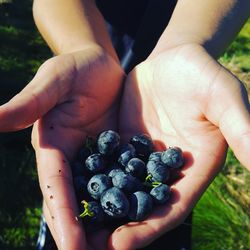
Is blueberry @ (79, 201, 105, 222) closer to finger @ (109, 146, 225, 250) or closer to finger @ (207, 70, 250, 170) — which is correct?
finger @ (109, 146, 225, 250)

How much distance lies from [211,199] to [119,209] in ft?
3.93

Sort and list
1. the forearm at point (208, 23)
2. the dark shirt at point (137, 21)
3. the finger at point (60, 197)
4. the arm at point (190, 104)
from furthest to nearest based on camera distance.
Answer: the dark shirt at point (137, 21) < the forearm at point (208, 23) < the arm at point (190, 104) < the finger at point (60, 197)

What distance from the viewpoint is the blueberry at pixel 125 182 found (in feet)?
5.36

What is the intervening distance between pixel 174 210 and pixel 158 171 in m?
0.16

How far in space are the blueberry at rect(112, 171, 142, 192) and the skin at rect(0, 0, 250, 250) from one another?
13 cm

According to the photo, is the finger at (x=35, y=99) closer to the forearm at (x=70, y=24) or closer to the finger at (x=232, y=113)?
the forearm at (x=70, y=24)

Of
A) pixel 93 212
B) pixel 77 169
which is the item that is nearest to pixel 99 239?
pixel 93 212

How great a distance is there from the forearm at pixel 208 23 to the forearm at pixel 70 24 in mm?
310

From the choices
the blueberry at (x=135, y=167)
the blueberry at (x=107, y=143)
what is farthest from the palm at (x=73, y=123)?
the blueberry at (x=135, y=167)

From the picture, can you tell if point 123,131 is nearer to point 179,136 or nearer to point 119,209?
point 179,136

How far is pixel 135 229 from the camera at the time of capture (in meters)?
1.53

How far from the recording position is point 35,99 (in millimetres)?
1611

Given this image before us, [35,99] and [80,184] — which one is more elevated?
[35,99]

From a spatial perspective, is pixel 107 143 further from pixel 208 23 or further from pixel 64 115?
pixel 208 23
